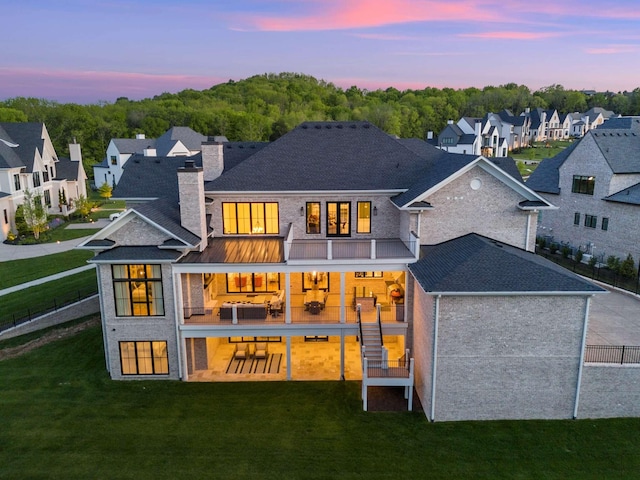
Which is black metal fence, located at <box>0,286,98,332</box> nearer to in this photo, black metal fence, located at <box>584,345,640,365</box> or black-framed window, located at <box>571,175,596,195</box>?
black metal fence, located at <box>584,345,640,365</box>

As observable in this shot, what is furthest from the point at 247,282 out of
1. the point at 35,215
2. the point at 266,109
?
the point at 266,109

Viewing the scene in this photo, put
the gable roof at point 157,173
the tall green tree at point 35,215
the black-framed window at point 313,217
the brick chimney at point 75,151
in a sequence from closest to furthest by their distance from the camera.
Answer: the black-framed window at point 313,217 < the gable roof at point 157,173 < the tall green tree at point 35,215 < the brick chimney at point 75,151

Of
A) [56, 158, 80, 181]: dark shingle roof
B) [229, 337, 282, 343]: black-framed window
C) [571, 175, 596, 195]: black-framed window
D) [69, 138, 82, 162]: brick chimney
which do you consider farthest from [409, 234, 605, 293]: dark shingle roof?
[69, 138, 82, 162]: brick chimney

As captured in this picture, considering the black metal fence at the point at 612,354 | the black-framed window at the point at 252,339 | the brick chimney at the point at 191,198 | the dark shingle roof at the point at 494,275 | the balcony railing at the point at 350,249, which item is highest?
the brick chimney at the point at 191,198

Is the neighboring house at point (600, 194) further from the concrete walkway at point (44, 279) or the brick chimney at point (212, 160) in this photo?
the concrete walkway at point (44, 279)

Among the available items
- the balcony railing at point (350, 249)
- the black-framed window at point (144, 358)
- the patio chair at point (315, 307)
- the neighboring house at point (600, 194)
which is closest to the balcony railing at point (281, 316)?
the patio chair at point (315, 307)

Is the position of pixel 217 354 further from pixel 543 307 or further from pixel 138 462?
pixel 543 307

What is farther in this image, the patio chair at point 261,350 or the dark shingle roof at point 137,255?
the patio chair at point 261,350
